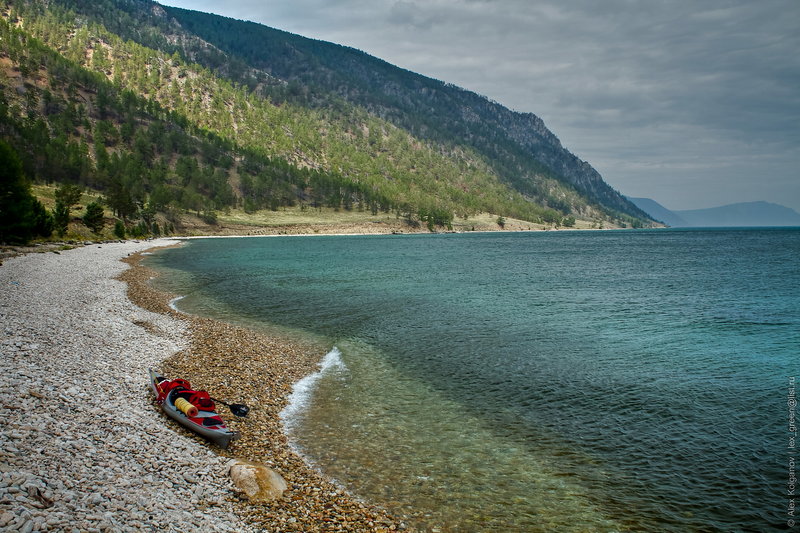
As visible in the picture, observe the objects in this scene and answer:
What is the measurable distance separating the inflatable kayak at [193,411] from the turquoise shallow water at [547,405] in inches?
108

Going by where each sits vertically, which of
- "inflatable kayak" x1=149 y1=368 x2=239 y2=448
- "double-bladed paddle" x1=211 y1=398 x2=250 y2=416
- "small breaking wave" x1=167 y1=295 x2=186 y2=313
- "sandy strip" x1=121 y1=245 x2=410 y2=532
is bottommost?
"small breaking wave" x1=167 y1=295 x2=186 y2=313

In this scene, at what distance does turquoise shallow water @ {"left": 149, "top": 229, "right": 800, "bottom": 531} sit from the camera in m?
13.0

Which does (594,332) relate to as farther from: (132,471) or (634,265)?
(634,265)

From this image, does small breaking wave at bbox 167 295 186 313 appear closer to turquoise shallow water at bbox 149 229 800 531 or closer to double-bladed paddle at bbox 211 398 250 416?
turquoise shallow water at bbox 149 229 800 531

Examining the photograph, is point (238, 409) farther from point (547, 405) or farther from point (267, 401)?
point (547, 405)

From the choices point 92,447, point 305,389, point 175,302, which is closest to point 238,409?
point 305,389

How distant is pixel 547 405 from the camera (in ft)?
66.0

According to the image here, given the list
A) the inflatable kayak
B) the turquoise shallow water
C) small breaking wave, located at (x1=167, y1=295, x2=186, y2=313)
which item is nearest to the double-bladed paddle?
the inflatable kayak

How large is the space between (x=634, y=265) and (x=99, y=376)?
8959 cm

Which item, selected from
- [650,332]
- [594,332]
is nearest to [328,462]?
[594,332]

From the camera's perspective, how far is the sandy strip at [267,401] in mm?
11242

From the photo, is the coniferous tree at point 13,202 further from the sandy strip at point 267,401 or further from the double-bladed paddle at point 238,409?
the double-bladed paddle at point 238,409

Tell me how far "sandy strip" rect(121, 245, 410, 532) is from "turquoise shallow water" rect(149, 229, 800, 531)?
0.91m

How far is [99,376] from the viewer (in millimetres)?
17500
